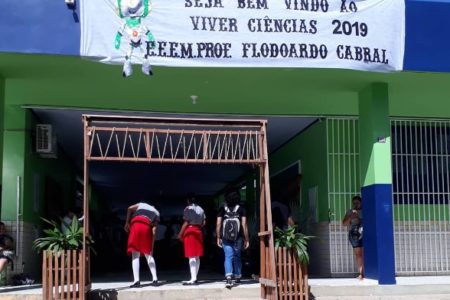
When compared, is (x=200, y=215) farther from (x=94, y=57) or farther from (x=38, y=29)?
(x=38, y=29)

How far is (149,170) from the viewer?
19.7m

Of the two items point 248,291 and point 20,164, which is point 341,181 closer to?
point 248,291

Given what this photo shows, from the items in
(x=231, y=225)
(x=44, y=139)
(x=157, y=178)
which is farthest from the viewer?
(x=157, y=178)

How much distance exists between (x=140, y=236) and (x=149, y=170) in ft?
32.4

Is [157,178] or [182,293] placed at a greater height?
Result: [157,178]

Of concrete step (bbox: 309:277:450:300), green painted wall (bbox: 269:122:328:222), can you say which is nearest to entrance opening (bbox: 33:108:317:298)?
green painted wall (bbox: 269:122:328:222)

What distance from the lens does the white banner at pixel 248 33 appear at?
912 cm

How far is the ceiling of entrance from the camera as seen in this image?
1308cm

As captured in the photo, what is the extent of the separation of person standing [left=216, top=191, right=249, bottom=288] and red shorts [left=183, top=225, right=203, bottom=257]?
348 millimetres

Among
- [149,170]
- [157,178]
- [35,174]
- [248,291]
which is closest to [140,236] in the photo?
[248,291]

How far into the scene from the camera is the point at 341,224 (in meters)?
12.3

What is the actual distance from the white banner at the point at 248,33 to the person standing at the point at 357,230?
2.89m

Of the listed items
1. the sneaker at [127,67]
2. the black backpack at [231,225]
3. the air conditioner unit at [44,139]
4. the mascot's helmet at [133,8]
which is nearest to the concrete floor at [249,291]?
the black backpack at [231,225]

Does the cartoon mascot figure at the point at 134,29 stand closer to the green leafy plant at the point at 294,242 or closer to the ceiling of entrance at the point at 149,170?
the green leafy plant at the point at 294,242
